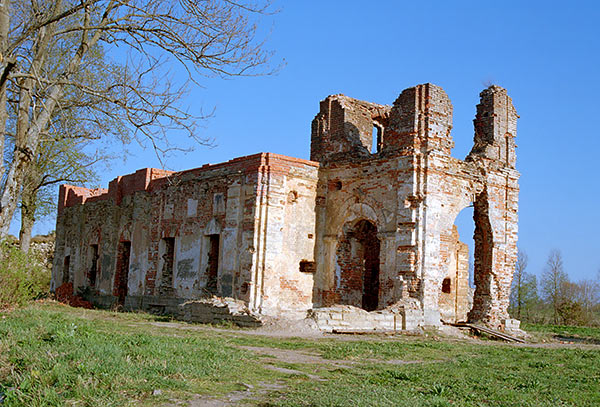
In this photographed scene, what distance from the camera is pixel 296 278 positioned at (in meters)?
17.4

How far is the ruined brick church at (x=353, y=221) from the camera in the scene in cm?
1587

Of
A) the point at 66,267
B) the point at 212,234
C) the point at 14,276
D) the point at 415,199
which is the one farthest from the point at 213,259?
the point at 66,267

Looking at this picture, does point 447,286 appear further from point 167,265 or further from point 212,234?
point 167,265

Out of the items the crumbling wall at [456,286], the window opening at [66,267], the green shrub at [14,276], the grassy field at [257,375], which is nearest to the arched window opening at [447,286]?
the crumbling wall at [456,286]

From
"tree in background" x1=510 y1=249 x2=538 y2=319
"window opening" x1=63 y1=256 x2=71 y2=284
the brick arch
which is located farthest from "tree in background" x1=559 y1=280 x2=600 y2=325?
"window opening" x1=63 y1=256 x2=71 y2=284

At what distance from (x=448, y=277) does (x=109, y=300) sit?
1198 cm

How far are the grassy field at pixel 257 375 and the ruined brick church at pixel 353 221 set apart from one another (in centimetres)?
555

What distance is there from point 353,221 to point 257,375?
10467 mm

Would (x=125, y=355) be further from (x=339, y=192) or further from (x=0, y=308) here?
(x=339, y=192)

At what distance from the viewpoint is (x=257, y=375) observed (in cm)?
734

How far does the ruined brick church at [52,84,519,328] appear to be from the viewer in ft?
52.1

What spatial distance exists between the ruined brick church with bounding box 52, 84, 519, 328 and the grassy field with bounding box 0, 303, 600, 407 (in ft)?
18.2

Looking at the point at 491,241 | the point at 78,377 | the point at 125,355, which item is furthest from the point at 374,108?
the point at 78,377

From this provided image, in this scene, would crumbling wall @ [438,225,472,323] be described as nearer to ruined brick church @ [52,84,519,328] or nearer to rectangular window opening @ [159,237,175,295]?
ruined brick church @ [52,84,519,328]
